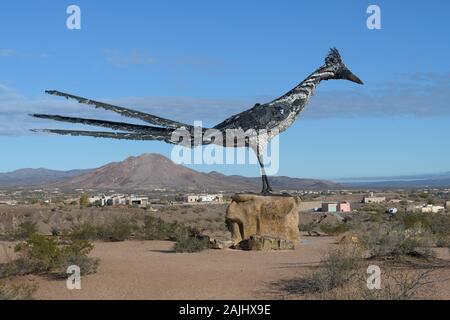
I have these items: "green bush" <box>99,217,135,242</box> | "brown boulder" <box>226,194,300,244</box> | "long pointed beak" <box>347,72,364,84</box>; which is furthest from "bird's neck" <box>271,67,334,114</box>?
"green bush" <box>99,217,135,242</box>

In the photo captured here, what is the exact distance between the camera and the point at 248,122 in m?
14.5

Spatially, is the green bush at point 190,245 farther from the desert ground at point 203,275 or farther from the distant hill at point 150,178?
the distant hill at point 150,178

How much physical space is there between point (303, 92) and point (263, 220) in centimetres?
374

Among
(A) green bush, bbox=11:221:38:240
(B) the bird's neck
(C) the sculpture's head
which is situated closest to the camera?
(B) the bird's neck

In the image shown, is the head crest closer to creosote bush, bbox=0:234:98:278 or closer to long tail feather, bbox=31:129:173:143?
long tail feather, bbox=31:129:173:143

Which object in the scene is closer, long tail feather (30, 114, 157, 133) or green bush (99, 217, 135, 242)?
long tail feather (30, 114, 157, 133)

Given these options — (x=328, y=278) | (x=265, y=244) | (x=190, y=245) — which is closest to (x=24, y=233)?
(x=190, y=245)

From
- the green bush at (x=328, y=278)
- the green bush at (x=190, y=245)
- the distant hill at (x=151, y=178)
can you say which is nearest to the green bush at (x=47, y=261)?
the green bush at (x=328, y=278)

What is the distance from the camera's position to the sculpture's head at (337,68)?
16172mm

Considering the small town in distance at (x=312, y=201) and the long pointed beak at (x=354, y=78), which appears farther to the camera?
the small town in distance at (x=312, y=201)

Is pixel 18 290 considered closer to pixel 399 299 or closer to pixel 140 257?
pixel 399 299

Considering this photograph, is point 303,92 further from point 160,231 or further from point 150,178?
point 150,178

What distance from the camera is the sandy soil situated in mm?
9812

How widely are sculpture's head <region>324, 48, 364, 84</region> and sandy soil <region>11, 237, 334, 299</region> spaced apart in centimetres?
482
